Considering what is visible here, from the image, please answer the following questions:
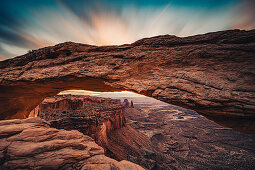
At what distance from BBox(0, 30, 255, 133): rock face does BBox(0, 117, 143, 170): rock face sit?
8.25 ft

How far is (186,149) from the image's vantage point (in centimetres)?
1927

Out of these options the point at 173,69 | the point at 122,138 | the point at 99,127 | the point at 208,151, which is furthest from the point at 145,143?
the point at 173,69

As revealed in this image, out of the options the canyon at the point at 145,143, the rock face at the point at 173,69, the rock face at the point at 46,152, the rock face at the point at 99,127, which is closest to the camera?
the rock face at the point at 46,152

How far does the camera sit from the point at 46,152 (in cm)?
279

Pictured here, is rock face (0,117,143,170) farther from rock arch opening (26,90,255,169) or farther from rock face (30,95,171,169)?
rock arch opening (26,90,255,169)

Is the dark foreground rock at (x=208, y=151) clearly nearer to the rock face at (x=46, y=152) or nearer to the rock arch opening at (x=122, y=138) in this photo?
the rock arch opening at (x=122, y=138)

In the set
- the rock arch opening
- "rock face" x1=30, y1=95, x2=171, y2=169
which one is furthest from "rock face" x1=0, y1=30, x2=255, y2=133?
the rock arch opening

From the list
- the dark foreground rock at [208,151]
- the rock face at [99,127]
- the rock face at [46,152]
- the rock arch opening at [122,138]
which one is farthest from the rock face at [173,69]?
the dark foreground rock at [208,151]

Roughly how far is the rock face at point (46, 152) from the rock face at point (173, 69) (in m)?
A: 2.51

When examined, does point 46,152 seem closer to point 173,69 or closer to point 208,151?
point 173,69

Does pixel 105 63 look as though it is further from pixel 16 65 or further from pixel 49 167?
pixel 16 65

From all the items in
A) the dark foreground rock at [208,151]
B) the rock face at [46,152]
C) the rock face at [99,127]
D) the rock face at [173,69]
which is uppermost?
the rock face at [173,69]

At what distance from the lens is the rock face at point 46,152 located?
7.98ft

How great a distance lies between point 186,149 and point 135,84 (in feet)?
78.7
